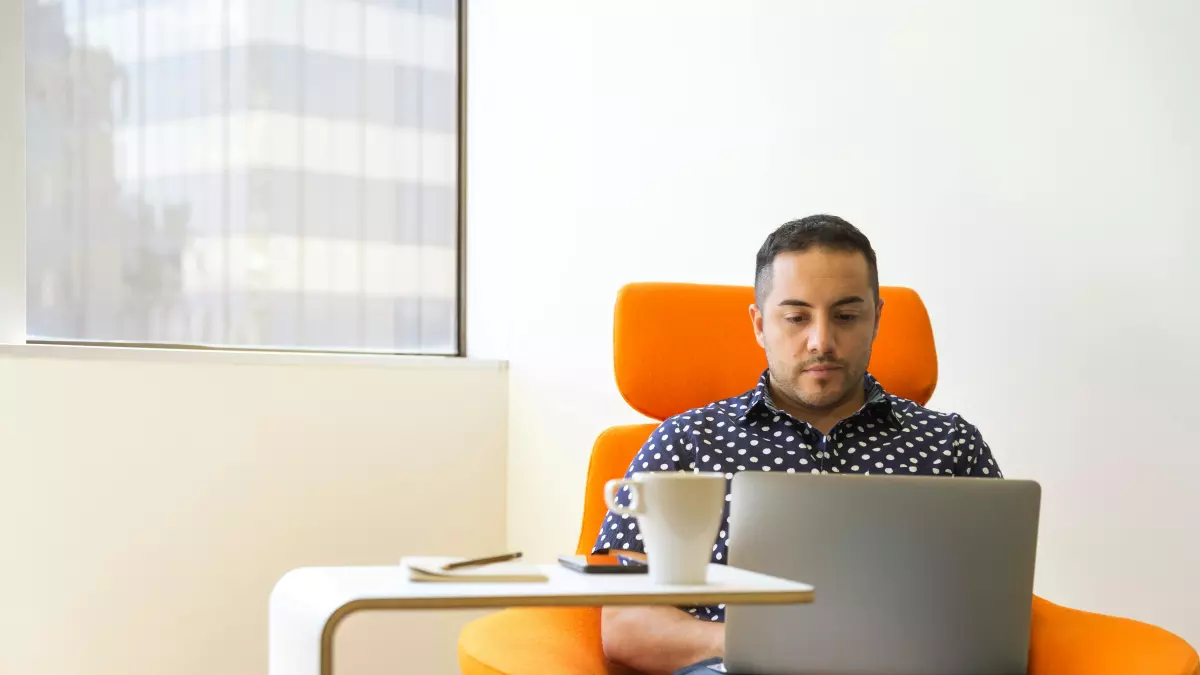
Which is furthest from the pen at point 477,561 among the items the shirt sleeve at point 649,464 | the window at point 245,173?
the window at point 245,173

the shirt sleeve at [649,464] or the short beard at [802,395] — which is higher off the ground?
the short beard at [802,395]

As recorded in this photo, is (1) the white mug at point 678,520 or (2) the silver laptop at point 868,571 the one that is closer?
(1) the white mug at point 678,520

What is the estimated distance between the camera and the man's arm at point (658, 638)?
1.40m

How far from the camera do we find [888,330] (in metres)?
1.91

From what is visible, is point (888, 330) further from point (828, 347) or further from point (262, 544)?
point (262, 544)

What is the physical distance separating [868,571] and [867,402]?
27.6 inches

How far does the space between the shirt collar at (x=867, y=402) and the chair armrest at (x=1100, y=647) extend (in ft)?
1.08

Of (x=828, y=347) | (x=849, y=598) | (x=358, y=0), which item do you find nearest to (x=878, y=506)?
(x=849, y=598)

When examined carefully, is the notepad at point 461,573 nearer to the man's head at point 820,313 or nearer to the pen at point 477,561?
the pen at point 477,561

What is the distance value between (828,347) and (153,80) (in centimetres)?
187

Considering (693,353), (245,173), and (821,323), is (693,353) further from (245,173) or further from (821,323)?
(245,173)

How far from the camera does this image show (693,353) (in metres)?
1.86

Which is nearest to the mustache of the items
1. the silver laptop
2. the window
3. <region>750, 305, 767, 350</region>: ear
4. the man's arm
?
<region>750, 305, 767, 350</region>: ear

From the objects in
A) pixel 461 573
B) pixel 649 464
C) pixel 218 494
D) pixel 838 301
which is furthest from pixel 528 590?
pixel 218 494
